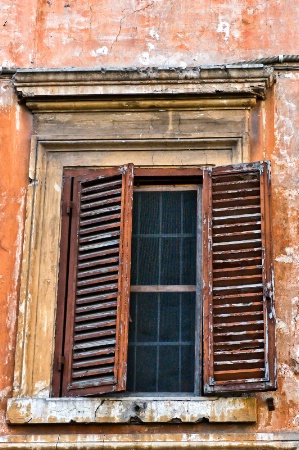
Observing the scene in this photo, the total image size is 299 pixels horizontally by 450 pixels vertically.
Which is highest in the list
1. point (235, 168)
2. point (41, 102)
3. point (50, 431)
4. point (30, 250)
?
point (41, 102)

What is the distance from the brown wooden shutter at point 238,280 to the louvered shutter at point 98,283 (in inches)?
22.1

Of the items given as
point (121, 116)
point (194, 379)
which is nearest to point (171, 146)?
point (121, 116)

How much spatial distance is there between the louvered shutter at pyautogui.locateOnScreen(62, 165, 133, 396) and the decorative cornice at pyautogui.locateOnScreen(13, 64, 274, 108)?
62 centimetres

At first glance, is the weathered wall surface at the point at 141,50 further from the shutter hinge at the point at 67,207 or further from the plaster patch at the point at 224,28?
the shutter hinge at the point at 67,207

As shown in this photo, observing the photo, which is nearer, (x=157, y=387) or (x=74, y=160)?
(x=157, y=387)

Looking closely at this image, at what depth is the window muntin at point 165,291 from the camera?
28.9 ft

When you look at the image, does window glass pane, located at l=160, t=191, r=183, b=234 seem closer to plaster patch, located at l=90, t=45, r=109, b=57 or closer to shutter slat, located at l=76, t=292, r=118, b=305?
shutter slat, located at l=76, t=292, r=118, b=305

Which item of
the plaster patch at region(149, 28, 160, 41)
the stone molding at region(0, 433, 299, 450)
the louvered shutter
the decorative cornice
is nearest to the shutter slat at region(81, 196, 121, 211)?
the louvered shutter

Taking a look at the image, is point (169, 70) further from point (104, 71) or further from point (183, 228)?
point (183, 228)

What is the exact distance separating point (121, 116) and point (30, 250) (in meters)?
1.20

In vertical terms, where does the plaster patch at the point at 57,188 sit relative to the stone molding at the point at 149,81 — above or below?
below

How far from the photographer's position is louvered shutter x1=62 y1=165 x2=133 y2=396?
28.4ft

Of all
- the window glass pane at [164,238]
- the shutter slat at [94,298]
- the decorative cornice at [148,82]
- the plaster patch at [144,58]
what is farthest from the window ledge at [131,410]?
the plaster patch at [144,58]

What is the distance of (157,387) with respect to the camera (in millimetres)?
8781
